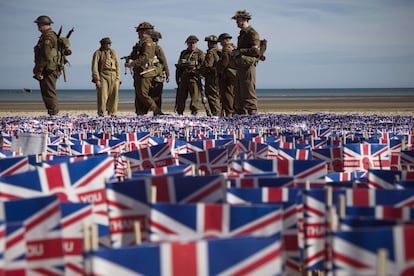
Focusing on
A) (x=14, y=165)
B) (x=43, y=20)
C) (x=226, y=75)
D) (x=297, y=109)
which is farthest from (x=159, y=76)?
(x=297, y=109)

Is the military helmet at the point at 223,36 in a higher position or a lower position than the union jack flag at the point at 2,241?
higher

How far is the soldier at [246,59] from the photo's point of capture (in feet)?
51.7

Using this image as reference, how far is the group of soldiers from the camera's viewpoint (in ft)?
53.2

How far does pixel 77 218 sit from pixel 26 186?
637 mm

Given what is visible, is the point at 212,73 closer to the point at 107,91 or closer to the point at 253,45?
the point at 107,91

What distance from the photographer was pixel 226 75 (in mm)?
20391

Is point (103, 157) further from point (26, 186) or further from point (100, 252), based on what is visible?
point (100, 252)

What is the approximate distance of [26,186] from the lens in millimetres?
4312

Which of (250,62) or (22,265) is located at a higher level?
(250,62)

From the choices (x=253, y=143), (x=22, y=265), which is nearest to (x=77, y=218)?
(x=22, y=265)

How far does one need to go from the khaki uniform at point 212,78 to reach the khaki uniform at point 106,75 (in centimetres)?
219

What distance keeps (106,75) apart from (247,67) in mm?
4570

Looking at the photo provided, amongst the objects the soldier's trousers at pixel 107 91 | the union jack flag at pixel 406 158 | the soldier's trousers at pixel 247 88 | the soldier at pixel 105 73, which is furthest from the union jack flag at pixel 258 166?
the soldier's trousers at pixel 107 91

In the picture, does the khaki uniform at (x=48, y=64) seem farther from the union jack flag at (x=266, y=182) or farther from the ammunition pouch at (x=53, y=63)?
the union jack flag at (x=266, y=182)
